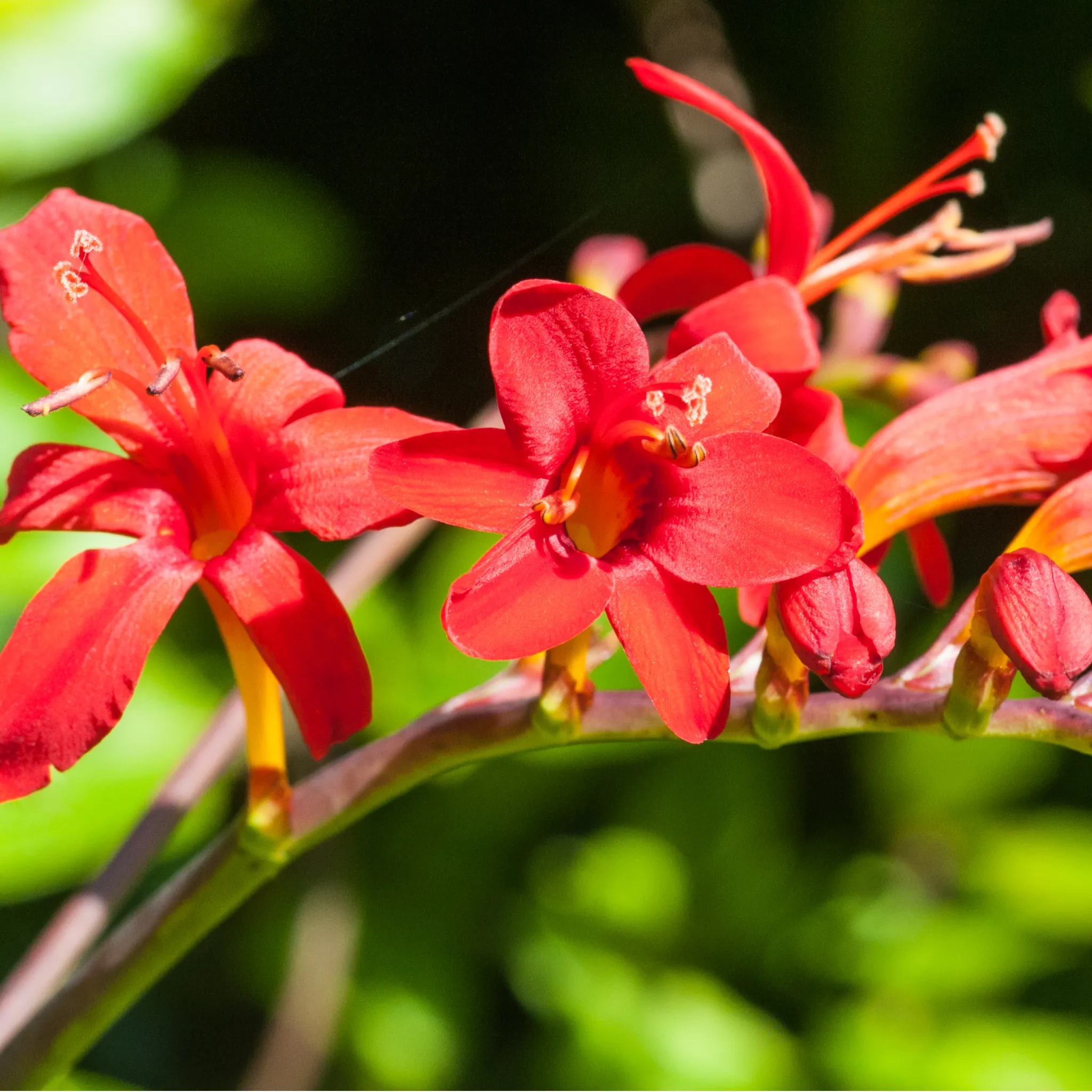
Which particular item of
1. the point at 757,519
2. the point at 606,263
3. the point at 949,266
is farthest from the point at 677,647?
the point at 606,263

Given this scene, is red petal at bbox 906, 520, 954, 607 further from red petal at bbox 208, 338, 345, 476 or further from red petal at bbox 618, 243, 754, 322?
red petal at bbox 208, 338, 345, 476

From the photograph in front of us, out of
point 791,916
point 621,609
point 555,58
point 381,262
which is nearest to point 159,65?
point 381,262

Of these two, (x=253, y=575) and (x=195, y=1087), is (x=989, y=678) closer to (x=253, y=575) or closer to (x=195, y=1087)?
(x=253, y=575)

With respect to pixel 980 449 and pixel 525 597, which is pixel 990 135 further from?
pixel 525 597

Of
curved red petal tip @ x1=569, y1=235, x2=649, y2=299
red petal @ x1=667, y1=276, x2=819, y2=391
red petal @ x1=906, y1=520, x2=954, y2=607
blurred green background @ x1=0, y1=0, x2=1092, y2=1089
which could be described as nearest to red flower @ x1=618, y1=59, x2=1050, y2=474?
red petal @ x1=667, y1=276, x2=819, y2=391

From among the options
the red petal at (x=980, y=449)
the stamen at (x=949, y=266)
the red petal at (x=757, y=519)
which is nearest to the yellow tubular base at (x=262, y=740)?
the red petal at (x=757, y=519)

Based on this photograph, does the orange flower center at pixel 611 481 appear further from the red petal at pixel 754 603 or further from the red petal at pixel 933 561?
the red petal at pixel 933 561
